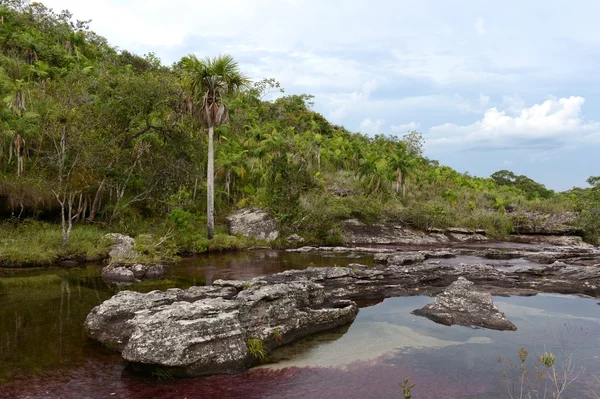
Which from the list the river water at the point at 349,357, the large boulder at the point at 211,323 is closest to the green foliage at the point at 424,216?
the river water at the point at 349,357

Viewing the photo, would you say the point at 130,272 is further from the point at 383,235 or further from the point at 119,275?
the point at 383,235

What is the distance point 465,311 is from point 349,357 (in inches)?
201

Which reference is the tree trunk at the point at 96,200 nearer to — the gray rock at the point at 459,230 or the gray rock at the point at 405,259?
the gray rock at the point at 405,259

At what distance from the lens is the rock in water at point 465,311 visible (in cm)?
1309

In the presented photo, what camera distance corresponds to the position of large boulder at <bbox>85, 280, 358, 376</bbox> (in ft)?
30.2

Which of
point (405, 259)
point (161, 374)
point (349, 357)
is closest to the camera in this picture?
point (161, 374)

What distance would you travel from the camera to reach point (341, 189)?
170ft

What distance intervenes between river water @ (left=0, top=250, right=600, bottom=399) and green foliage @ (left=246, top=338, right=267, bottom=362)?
25cm

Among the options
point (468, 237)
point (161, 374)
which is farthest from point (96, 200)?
point (468, 237)

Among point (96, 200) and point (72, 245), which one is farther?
point (96, 200)

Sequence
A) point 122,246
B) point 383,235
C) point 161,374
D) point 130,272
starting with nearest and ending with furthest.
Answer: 1. point 161,374
2. point 130,272
3. point 122,246
4. point 383,235

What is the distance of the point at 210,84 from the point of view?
31562 millimetres

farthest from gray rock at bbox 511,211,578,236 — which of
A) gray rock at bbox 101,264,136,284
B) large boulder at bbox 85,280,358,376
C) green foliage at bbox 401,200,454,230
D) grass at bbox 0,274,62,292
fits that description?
grass at bbox 0,274,62,292

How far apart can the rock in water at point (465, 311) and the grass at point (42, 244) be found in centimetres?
1960
